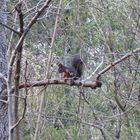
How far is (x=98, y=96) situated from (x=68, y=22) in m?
0.69

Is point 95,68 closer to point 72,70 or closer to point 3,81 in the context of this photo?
point 3,81

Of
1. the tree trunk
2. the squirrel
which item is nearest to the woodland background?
the tree trunk

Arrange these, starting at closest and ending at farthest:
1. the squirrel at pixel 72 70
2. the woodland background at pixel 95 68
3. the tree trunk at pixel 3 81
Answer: the squirrel at pixel 72 70 < the tree trunk at pixel 3 81 < the woodland background at pixel 95 68

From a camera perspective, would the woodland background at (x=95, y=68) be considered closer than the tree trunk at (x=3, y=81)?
No

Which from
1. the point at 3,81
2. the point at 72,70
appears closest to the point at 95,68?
the point at 3,81

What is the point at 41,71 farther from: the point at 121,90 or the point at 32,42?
the point at 121,90

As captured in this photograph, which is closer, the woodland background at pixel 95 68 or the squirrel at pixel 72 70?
the squirrel at pixel 72 70

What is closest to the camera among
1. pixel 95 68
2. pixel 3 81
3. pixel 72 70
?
pixel 72 70

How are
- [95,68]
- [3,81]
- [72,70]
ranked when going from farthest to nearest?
[95,68] < [3,81] < [72,70]

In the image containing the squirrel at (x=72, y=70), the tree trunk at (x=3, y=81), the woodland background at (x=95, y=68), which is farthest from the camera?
the woodland background at (x=95, y=68)

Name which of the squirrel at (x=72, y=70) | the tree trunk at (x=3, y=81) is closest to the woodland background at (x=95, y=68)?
the tree trunk at (x=3, y=81)

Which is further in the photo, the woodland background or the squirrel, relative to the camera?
the woodland background

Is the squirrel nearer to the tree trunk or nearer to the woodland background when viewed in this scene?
the tree trunk

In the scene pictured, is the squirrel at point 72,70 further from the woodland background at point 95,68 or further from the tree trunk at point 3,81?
the woodland background at point 95,68
